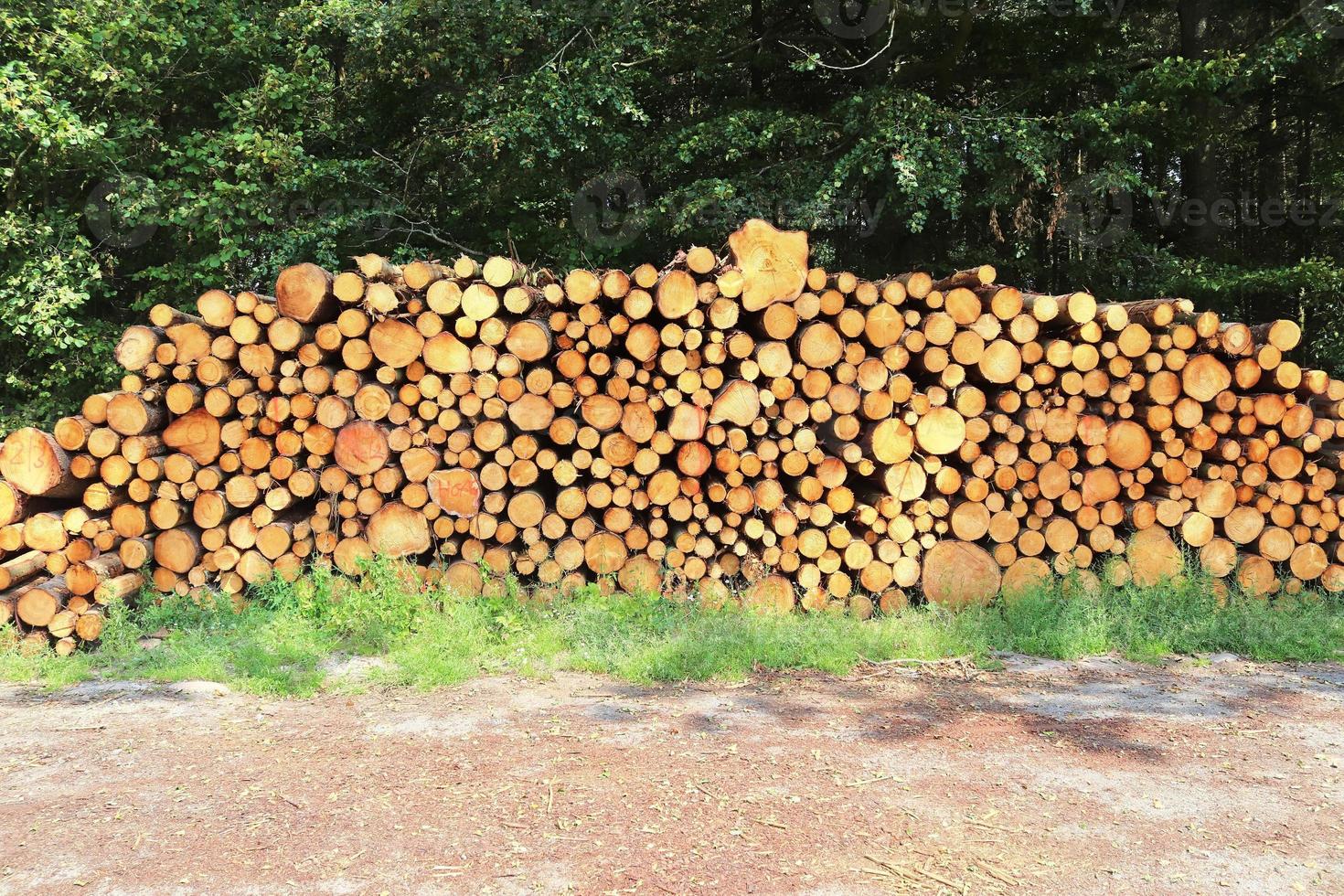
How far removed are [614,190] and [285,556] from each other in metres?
5.84

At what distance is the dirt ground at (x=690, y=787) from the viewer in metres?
2.87

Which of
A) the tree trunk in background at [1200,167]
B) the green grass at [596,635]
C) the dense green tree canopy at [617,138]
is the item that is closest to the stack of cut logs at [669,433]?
the green grass at [596,635]

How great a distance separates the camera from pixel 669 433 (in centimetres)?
542

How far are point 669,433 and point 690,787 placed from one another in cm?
237

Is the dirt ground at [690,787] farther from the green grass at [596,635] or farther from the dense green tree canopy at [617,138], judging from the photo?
the dense green tree canopy at [617,138]

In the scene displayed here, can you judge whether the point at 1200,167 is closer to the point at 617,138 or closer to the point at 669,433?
the point at 617,138

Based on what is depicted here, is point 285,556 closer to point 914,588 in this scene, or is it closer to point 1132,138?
point 914,588

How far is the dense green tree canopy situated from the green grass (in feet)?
14.1

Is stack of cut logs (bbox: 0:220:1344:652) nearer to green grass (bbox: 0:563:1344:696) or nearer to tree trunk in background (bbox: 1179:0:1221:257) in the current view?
green grass (bbox: 0:563:1344:696)

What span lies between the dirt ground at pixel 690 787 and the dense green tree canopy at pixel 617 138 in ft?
17.3

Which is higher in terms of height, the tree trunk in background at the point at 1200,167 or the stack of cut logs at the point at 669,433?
the tree trunk in background at the point at 1200,167

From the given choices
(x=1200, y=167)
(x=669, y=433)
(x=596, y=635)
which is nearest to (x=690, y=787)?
(x=596, y=635)

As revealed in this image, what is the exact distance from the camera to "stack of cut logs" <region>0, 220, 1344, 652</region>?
539cm

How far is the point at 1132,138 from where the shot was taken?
902 centimetres
